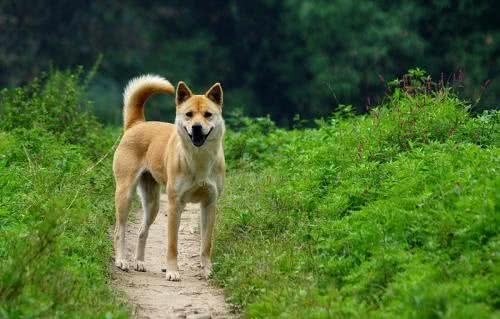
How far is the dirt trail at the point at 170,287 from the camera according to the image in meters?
6.95

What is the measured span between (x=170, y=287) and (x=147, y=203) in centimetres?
135

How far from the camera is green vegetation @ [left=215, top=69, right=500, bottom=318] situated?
19.6ft

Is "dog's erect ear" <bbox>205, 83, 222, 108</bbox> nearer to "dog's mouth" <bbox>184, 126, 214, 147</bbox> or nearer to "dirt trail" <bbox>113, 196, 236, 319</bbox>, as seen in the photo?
"dog's mouth" <bbox>184, 126, 214, 147</bbox>

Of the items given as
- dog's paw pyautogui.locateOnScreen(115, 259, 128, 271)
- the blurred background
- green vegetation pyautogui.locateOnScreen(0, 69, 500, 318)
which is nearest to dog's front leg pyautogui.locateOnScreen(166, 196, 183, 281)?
green vegetation pyautogui.locateOnScreen(0, 69, 500, 318)

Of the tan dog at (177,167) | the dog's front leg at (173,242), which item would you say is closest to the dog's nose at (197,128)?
the tan dog at (177,167)

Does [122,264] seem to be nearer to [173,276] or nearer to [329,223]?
[173,276]

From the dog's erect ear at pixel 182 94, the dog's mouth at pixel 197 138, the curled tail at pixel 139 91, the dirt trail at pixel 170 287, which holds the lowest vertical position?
the dirt trail at pixel 170 287

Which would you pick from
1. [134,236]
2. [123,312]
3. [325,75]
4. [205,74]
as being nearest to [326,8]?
[325,75]

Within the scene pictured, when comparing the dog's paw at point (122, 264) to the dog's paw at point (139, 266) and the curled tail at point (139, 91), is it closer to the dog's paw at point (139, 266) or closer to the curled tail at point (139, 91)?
the dog's paw at point (139, 266)

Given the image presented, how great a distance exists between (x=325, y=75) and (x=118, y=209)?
17.1 meters

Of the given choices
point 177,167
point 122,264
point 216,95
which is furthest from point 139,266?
point 216,95

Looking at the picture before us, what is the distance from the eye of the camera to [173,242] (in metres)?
8.12

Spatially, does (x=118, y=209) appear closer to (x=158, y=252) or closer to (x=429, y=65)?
(x=158, y=252)

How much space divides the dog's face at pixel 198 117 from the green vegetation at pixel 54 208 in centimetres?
114
